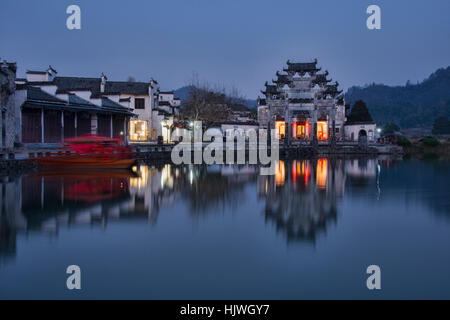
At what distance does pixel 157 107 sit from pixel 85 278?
44632 millimetres

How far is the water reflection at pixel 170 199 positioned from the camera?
1092 centimetres

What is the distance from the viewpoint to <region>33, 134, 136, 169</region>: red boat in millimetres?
27047

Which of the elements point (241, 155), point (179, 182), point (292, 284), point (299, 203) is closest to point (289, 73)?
point (241, 155)

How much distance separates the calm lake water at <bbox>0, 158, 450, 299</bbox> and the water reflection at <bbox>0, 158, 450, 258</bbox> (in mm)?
55

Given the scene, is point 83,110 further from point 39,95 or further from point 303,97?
point 303,97

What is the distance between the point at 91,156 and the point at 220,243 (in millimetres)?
20091

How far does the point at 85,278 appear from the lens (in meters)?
6.94

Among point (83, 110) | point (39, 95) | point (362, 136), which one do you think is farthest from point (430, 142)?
point (39, 95)

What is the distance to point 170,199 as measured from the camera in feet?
50.3

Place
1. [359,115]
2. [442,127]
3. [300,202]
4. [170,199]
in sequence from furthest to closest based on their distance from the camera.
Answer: [442,127]
[359,115]
[170,199]
[300,202]

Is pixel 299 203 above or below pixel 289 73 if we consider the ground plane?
below

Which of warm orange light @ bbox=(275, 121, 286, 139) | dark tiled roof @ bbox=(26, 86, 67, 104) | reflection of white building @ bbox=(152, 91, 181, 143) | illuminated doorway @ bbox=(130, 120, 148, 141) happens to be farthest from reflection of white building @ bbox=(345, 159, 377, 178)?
illuminated doorway @ bbox=(130, 120, 148, 141)

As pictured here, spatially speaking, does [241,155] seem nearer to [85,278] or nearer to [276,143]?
[276,143]
